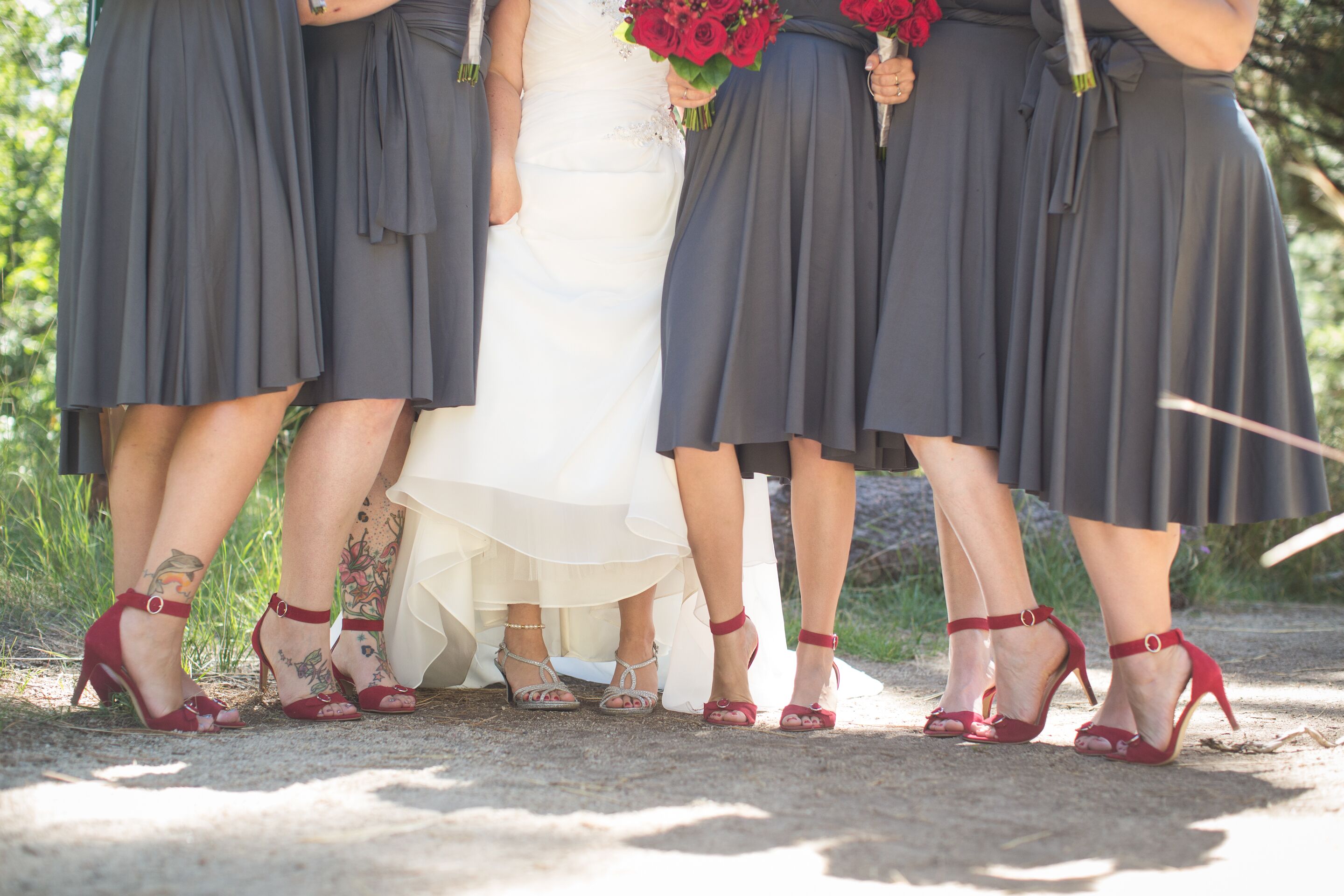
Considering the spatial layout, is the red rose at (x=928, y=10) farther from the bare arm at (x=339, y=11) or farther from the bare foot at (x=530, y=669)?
the bare foot at (x=530, y=669)

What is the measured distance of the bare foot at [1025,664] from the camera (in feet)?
8.41

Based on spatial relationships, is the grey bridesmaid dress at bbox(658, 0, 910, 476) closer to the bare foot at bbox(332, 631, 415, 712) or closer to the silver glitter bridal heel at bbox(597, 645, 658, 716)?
the silver glitter bridal heel at bbox(597, 645, 658, 716)

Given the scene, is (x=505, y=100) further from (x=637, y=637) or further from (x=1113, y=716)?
(x=1113, y=716)

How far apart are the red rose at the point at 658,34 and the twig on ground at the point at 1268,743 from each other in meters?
1.96

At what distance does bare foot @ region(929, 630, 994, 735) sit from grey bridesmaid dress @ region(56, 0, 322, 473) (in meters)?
1.67

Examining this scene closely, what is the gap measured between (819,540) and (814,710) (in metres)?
0.42

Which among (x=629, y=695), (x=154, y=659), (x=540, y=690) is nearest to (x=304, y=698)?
(x=154, y=659)

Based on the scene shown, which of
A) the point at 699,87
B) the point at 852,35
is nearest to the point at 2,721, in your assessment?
the point at 699,87

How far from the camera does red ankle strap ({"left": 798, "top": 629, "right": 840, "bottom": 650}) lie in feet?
9.37

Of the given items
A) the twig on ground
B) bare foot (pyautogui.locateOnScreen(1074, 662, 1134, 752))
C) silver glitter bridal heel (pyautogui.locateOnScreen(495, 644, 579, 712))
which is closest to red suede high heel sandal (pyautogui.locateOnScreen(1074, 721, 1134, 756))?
bare foot (pyautogui.locateOnScreen(1074, 662, 1134, 752))

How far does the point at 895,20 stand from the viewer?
255 cm

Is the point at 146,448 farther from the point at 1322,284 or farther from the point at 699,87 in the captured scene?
the point at 1322,284

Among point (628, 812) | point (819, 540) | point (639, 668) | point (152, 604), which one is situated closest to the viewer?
point (628, 812)

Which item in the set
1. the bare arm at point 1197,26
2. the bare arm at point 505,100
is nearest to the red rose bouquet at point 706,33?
the bare arm at point 505,100
